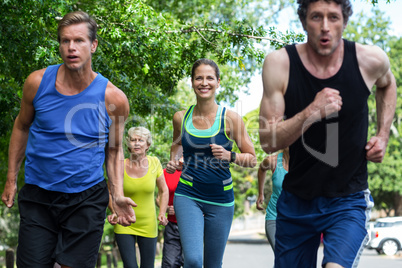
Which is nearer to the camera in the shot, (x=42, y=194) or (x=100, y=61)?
(x=42, y=194)

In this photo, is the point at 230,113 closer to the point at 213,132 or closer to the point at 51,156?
the point at 213,132

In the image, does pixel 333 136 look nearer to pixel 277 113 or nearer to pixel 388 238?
pixel 277 113

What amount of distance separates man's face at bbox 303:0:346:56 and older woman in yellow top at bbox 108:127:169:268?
4.12 m

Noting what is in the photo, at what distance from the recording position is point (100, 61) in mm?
10523

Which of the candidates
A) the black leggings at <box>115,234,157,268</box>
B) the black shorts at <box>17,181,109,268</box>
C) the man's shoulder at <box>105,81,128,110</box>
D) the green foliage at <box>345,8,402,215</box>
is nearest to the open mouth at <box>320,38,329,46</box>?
the man's shoulder at <box>105,81,128,110</box>

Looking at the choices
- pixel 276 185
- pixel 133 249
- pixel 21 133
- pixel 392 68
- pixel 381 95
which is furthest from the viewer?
pixel 392 68

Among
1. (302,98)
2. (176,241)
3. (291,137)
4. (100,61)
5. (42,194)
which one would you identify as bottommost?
(176,241)

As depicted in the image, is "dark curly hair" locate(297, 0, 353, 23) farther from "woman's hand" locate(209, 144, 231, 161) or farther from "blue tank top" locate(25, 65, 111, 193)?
"woman's hand" locate(209, 144, 231, 161)

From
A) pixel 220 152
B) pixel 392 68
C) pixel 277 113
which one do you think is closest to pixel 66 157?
pixel 277 113

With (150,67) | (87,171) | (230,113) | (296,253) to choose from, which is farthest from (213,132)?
(150,67)

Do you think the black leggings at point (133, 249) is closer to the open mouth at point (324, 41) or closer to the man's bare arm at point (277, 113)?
the man's bare arm at point (277, 113)

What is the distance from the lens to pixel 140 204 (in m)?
7.27

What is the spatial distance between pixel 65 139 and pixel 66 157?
12cm

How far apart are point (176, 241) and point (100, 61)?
3.72 meters
